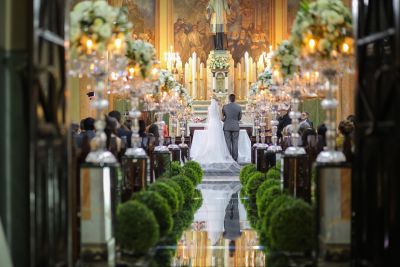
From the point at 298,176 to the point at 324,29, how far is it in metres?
3.13

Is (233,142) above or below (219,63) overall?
below

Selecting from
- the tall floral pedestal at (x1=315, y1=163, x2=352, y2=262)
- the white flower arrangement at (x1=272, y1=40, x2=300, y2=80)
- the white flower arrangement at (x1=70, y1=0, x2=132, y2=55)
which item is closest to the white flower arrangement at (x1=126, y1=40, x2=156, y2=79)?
the white flower arrangement at (x1=272, y1=40, x2=300, y2=80)

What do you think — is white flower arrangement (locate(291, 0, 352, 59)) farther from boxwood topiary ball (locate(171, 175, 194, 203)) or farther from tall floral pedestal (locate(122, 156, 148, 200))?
boxwood topiary ball (locate(171, 175, 194, 203))

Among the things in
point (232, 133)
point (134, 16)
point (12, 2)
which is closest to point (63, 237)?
point (12, 2)

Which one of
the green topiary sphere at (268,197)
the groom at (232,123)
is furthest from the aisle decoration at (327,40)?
the groom at (232,123)

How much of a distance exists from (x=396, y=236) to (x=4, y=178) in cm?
382

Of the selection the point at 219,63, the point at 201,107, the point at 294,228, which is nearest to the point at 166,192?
the point at 294,228

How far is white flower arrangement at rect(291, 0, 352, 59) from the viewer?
30.9 feet

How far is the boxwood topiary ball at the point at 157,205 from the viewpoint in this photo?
35.4 ft

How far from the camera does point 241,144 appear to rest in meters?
27.2

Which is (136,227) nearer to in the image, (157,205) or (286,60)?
(157,205)

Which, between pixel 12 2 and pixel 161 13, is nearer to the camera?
pixel 12 2

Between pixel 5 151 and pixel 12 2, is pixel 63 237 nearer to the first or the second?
pixel 5 151

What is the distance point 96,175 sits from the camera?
30.7ft
